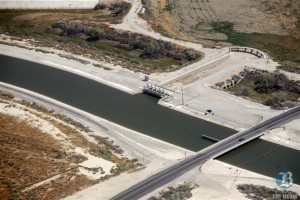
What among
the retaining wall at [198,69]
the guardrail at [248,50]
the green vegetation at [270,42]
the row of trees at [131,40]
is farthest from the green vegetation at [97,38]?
the green vegetation at [270,42]

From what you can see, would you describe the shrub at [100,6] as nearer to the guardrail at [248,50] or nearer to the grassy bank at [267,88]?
the guardrail at [248,50]

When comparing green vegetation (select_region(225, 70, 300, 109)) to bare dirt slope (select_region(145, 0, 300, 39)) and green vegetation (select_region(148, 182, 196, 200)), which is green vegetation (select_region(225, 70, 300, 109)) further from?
green vegetation (select_region(148, 182, 196, 200))

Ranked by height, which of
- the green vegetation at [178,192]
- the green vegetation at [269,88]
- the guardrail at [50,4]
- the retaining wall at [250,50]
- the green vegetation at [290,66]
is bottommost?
the green vegetation at [178,192]

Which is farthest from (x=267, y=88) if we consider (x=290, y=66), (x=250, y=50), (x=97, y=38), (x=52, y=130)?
(x=97, y=38)

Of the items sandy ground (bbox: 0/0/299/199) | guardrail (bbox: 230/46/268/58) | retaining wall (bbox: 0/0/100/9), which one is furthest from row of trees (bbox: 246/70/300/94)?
retaining wall (bbox: 0/0/100/9)

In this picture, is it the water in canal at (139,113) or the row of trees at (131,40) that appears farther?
the row of trees at (131,40)

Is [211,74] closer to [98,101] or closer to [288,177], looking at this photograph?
[98,101]
